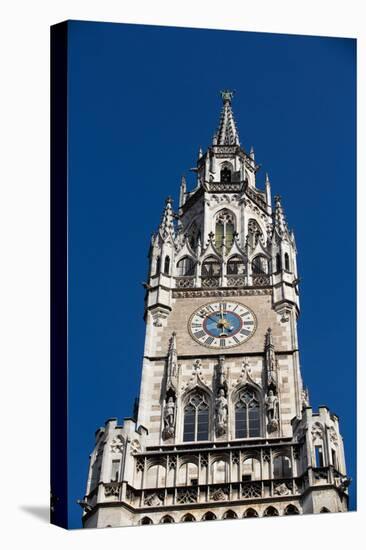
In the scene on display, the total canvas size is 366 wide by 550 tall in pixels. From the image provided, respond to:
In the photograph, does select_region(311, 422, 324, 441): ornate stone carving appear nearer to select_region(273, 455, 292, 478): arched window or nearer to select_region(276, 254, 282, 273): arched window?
select_region(273, 455, 292, 478): arched window

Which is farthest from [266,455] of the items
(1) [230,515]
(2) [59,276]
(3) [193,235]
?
(3) [193,235]

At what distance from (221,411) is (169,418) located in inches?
59.9

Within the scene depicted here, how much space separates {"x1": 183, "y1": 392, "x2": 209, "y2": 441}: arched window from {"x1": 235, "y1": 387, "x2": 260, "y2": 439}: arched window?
924 millimetres

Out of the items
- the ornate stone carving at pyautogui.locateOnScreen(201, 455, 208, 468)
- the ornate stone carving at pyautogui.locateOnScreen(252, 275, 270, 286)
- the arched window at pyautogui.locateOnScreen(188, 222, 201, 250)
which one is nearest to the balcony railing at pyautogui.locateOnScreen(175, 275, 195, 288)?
the ornate stone carving at pyautogui.locateOnScreen(252, 275, 270, 286)

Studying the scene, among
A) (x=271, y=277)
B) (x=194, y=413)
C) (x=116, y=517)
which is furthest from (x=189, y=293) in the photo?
(x=116, y=517)

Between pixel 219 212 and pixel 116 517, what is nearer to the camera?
pixel 116 517

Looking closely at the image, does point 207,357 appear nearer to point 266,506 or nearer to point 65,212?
point 266,506

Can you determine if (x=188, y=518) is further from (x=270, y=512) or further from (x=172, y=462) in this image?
(x=172, y=462)

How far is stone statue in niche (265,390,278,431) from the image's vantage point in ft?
111

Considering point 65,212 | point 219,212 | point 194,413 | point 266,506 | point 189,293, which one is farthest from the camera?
point 219,212

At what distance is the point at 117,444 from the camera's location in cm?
3244

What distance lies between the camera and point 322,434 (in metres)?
31.9

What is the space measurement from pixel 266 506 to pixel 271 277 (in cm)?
1061

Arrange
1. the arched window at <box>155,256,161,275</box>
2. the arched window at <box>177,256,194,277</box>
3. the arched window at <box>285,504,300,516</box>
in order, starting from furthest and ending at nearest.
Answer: the arched window at <box>177,256,194,277</box>
the arched window at <box>155,256,161,275</box>
the arched window at <box>285,504,300,516</box>
